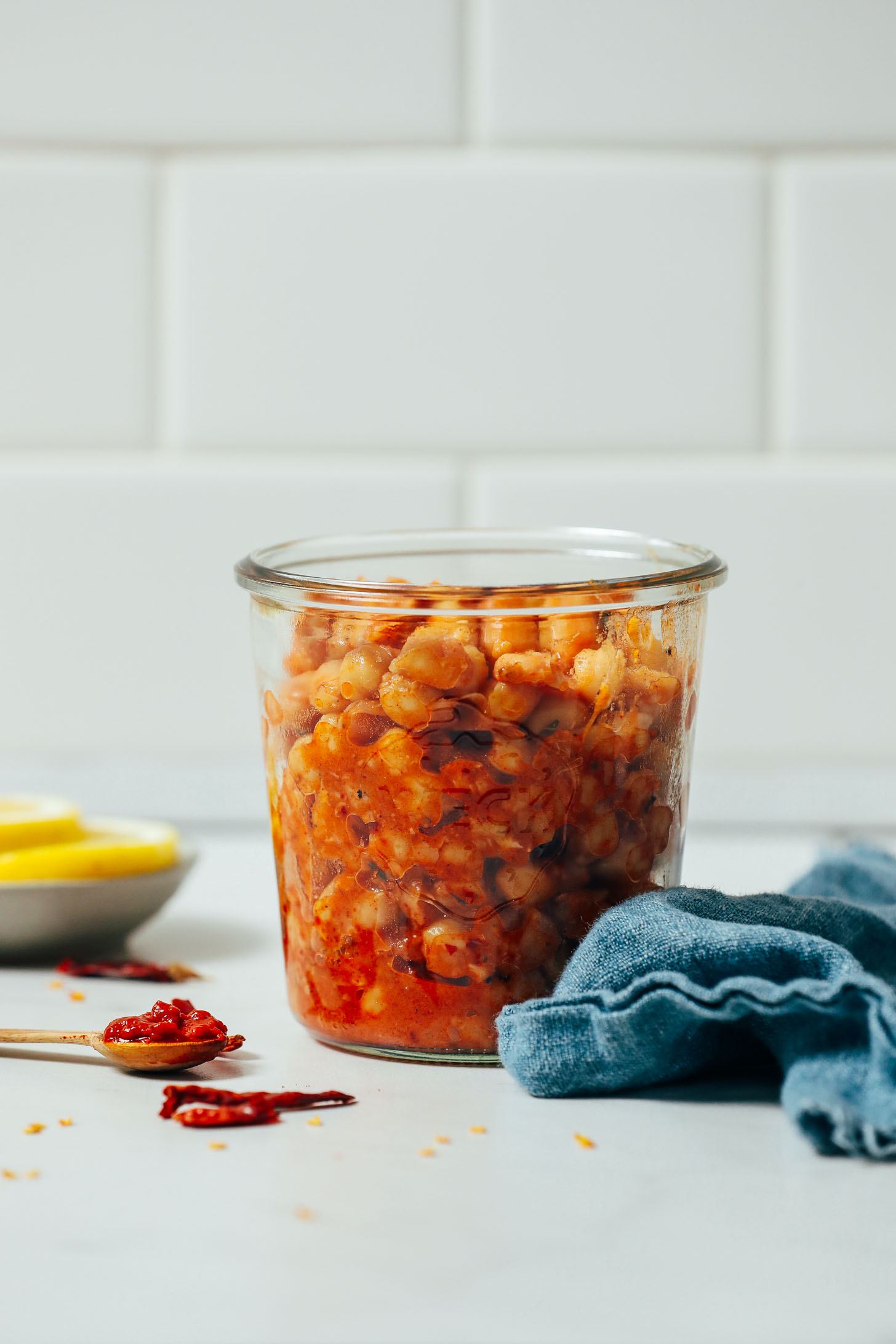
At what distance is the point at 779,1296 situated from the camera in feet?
1.40

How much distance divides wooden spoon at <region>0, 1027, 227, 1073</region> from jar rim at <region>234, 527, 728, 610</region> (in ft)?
0.67

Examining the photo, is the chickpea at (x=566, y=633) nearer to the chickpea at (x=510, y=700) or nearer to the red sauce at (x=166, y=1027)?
the chickpea at (x=510, y=700)

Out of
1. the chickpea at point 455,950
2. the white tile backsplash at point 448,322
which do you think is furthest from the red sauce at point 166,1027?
the white tile backsplash at point 448,322

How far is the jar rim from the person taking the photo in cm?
59

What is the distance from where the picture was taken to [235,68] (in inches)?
45.4

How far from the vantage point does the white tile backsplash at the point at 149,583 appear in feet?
3.93

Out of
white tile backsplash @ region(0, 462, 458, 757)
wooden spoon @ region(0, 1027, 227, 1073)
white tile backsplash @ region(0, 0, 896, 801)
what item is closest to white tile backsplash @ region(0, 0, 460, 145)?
white tile backsplash @ region(0, 0, 896, 801)

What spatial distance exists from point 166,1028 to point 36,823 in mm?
247

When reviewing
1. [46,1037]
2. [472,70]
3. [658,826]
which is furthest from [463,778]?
[472,70]

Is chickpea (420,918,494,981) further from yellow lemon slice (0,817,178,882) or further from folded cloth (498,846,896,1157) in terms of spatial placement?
yellow lemon slice (0,817,178,882)

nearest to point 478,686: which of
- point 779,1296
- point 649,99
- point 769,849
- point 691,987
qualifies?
point 691,987

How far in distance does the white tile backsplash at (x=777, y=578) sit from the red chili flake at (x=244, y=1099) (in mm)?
691

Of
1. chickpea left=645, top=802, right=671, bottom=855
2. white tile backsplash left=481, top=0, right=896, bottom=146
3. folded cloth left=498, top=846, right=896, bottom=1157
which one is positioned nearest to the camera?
folded cloth left=498, top=846, right=896, bottom=1157

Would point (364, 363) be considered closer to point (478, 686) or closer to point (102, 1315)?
point (478, 686)
